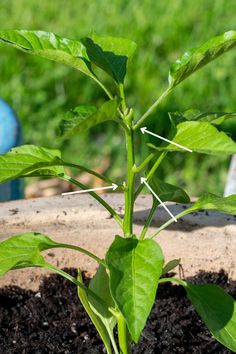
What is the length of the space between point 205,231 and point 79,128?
87 centimetres

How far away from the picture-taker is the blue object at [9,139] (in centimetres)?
243

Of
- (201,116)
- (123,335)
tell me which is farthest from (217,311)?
(201,116)

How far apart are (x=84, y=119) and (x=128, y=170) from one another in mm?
283

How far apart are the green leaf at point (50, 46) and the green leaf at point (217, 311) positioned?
0.42 m

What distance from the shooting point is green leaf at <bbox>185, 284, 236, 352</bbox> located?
1.43 m

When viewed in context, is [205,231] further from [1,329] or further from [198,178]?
[198,178]

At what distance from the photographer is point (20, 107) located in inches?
141

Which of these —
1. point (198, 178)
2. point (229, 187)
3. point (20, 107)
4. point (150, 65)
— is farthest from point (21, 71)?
point (229, 187)

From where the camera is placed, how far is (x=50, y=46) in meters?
1.47

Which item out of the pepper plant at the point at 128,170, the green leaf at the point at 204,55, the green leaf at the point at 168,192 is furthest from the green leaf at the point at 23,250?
the green leaf at the point at 204,55

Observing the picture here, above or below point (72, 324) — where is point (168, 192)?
above

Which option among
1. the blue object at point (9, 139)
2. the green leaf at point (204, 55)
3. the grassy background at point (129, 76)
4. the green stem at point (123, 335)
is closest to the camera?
the green leaf at point (204, 55)

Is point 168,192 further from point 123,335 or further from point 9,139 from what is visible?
point 9,139

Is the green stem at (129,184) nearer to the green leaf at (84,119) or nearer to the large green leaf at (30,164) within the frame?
the large green leaf at (30,164)
